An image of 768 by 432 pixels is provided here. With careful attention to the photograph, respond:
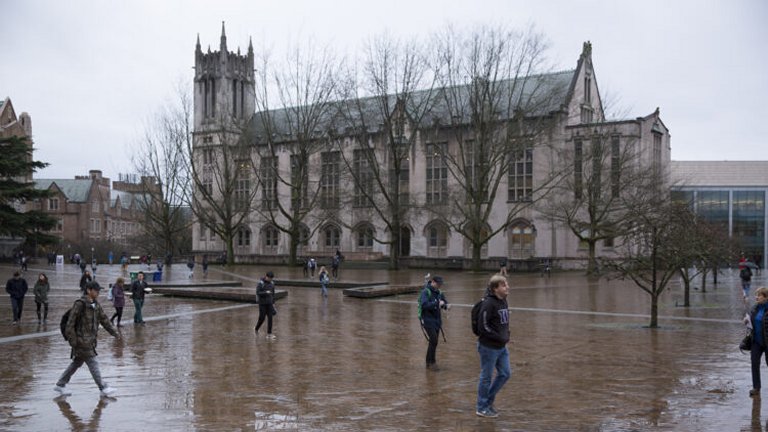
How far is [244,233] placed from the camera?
7606 cm

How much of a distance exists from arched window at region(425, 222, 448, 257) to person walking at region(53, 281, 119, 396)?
5303cm

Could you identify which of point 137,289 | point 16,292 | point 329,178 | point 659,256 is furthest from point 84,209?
point 659,256

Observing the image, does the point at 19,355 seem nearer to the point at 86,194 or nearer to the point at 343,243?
the point at 343,243

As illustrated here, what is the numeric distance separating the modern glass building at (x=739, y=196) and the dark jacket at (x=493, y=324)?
85.1 meters

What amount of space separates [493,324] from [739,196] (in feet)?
312

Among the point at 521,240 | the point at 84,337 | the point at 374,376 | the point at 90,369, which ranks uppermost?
the point at 521,240

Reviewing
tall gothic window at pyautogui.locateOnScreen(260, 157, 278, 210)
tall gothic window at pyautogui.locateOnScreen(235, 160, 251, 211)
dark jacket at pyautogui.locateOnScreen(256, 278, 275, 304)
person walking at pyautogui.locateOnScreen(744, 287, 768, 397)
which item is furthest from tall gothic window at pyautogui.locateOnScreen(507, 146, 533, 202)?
person walking at pyautogui.locateOnScreen(744, 287, 768, 397)

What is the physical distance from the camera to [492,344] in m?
8.85

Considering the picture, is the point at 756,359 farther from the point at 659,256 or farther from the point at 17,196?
the point at 17,196

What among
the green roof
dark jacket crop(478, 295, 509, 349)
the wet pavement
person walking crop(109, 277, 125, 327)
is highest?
the green roof

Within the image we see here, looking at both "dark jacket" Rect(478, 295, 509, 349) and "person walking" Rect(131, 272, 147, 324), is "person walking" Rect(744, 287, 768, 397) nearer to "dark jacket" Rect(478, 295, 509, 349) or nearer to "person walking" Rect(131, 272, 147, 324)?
"dark jacket" Rect(478, 295, 509, 349)

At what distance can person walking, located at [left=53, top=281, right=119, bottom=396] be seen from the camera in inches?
392

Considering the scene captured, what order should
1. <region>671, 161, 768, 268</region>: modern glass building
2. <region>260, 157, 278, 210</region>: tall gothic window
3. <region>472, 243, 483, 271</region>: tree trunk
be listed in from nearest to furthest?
<region>472, 243, 483, 271</region>: tree trunk
<region>260, 157, 278, 210</region>: tall gothic window
<region>671, 161, 768, 268</region>: modern glass building

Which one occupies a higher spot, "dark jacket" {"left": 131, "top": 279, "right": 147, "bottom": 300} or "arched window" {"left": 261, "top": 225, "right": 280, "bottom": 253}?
"arched window" {"left": 261, "top": 225, "right": 280, "bottom": 253}
